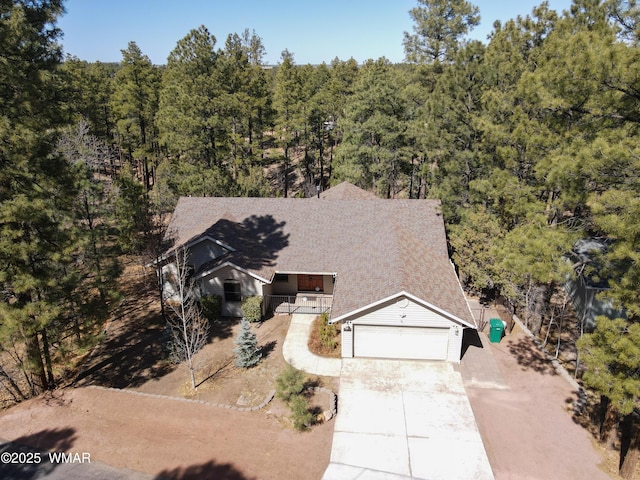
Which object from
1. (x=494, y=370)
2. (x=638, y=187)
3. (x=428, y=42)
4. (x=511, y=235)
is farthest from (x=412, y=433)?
(x=428, y=42)

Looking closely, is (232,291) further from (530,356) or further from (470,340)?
(530,356)

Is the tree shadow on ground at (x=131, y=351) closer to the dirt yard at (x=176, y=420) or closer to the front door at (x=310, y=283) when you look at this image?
the dirt yard at (x=176, y=420)

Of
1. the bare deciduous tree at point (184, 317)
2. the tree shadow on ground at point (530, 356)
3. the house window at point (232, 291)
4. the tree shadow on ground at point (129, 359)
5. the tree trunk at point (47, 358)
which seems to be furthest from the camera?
the house window at point (232, 291)

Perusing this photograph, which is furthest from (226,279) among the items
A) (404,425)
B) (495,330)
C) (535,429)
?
(535,429)

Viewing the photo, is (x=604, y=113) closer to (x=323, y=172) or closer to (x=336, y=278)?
(x=336, y=278)

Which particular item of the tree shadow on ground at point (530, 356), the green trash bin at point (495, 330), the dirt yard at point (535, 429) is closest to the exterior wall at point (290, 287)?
the green trash bin at point (495, 330)
